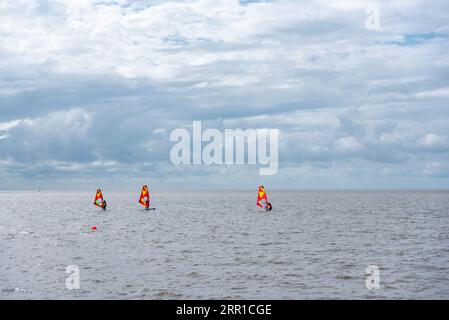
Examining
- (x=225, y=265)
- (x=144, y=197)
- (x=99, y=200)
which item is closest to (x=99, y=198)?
(x=99, y=200)

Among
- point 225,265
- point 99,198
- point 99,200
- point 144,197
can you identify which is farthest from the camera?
point 99,200

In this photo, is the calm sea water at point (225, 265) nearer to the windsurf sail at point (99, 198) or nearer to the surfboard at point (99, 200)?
the windsurf sail at point (99, 198)

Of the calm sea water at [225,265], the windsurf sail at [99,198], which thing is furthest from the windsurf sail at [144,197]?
the calm sea water at [225,265]

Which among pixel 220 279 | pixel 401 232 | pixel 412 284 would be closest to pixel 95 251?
pixel 220 279

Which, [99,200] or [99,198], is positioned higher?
[99,198]

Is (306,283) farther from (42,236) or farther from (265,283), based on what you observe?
(42,236)

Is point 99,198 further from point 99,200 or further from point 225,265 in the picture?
point 225,265

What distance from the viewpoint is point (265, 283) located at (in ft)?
96.9

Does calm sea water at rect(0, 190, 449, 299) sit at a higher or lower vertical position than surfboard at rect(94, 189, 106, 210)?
lower

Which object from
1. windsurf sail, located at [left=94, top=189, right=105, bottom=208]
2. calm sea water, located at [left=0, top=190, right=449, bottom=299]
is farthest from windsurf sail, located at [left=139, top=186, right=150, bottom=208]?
calm sea water, located at [left=0, top=190, right=449, bottom=299]

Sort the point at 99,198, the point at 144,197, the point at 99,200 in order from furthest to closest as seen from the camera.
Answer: the point at 99,200 < the point at 99,198 < the point at 144,197

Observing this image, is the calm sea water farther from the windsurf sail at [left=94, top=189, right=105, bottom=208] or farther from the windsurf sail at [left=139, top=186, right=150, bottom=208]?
the windsurf sail at [left=94, top=189, right=105, bottom=208]

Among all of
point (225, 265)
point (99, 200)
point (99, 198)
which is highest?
point (99, 198)

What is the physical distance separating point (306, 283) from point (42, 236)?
128 feet
